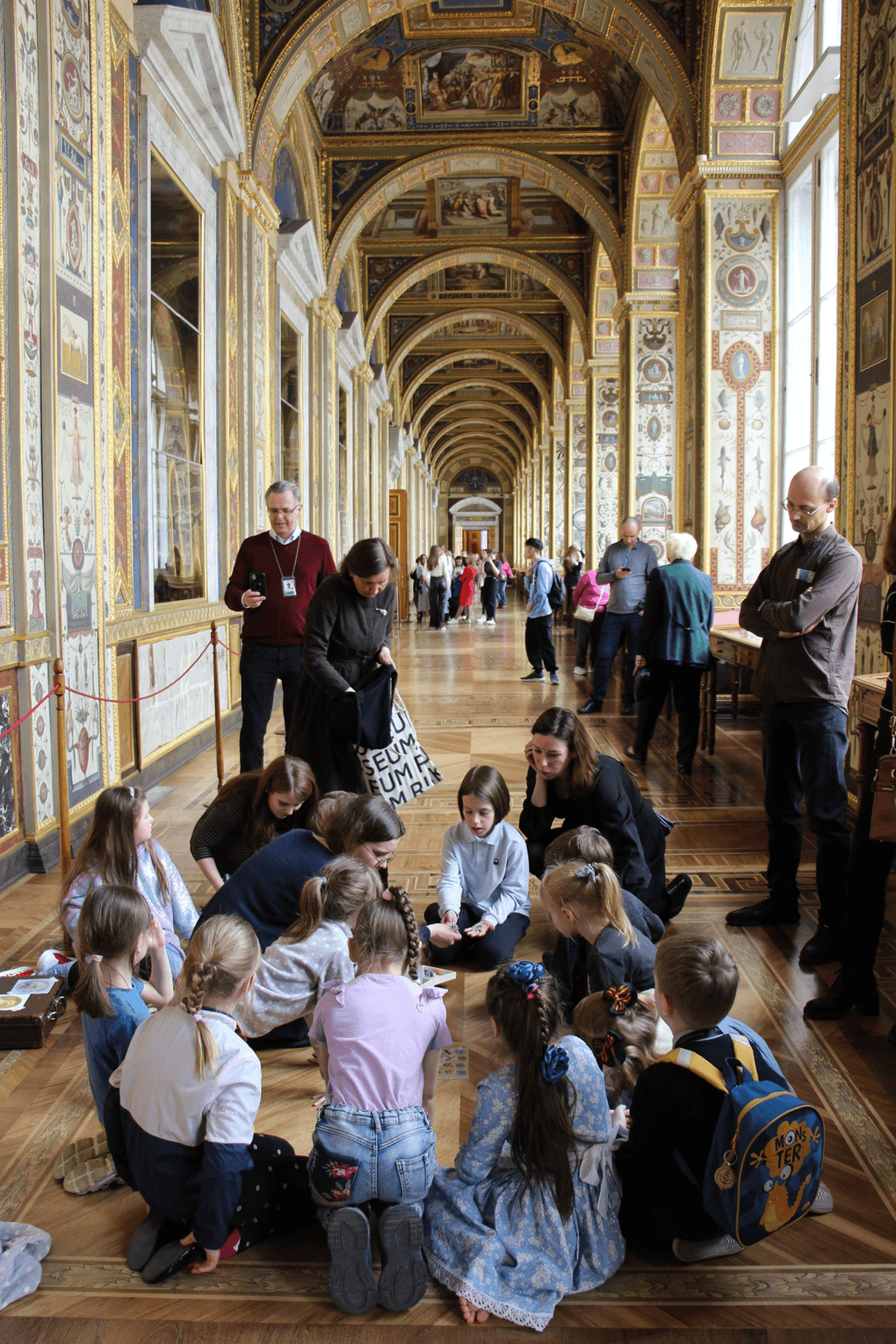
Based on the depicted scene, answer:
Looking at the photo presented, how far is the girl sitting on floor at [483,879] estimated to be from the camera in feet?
12.8

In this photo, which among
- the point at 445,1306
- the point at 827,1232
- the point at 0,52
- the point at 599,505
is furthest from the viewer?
the point at 599,505

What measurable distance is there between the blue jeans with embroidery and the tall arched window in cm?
686

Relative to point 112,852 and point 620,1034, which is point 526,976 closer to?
point 620,1034

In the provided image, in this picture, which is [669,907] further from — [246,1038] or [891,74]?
[891,74]

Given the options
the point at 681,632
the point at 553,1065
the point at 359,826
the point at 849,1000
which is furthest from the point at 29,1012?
the point at 681,632

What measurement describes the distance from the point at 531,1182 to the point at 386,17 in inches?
468

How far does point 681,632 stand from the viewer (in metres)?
7.22

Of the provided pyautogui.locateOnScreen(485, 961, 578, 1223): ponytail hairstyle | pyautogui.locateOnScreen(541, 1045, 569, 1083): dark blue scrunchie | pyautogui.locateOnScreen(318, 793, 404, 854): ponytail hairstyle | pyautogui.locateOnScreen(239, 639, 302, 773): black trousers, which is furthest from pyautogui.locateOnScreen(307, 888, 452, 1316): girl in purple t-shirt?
pyautogui.locateOnScreen(239, 639, 302, 773): black trousers

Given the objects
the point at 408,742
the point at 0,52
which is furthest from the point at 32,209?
the point at 408,742

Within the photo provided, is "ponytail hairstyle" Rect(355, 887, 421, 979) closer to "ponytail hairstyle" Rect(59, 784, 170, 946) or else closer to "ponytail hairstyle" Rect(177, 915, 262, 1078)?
"ponytail hairstyle" Rect(177, 915, 262, 1078)

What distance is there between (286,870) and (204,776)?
13.5ft

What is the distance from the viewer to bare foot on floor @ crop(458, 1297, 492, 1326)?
2.09 meters

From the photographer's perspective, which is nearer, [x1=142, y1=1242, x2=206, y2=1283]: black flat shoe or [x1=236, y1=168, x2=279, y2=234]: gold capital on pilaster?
[x1=142, y1=1242, x2=206, y2=1283]: black flat shoe

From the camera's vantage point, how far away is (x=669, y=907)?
13.7ft
